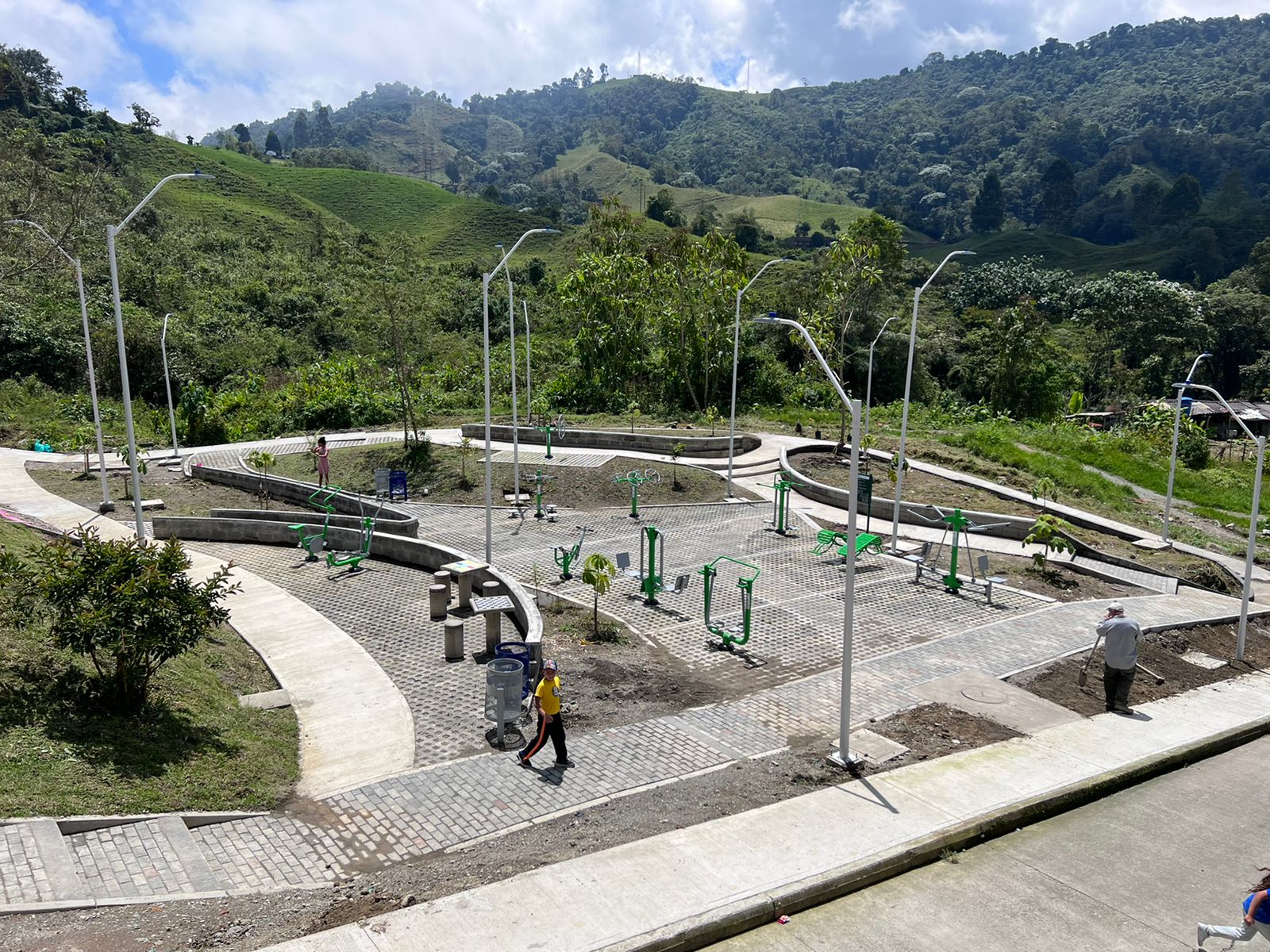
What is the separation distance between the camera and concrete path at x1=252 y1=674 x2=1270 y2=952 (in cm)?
670

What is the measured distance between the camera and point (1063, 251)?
116m

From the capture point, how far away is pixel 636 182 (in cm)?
18600

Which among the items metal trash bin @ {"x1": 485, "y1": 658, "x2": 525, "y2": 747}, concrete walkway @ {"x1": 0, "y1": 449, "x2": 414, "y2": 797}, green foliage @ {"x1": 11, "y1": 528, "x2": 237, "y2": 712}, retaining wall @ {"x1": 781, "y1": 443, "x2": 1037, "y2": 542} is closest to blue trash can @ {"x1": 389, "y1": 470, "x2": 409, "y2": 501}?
concrete walkway @ {"x1": 0, "y1": 449, "x2": 414, "y2": 797}

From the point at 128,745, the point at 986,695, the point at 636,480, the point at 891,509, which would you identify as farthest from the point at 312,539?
the point at 891,509

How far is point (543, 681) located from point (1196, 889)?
657 cm

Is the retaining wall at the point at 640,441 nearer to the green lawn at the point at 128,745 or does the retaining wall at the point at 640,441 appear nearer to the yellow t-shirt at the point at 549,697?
the green lawn at the point at 128,745

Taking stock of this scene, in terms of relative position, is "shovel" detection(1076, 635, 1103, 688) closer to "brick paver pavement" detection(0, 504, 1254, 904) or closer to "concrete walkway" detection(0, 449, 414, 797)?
"brick paver pavement" detection(0, 504, 1254, 904)

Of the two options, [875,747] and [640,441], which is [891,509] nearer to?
[640,441]

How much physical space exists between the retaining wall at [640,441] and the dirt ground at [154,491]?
10.4 meters

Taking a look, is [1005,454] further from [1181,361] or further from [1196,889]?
[1181,361]

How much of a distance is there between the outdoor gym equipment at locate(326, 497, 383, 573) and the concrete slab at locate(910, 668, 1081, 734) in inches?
462

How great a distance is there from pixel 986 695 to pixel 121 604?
1122cm

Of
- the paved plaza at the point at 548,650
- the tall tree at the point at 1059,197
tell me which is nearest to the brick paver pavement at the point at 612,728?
the paved plaza at the point at 548,650

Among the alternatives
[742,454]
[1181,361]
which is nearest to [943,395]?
[1181,361]
